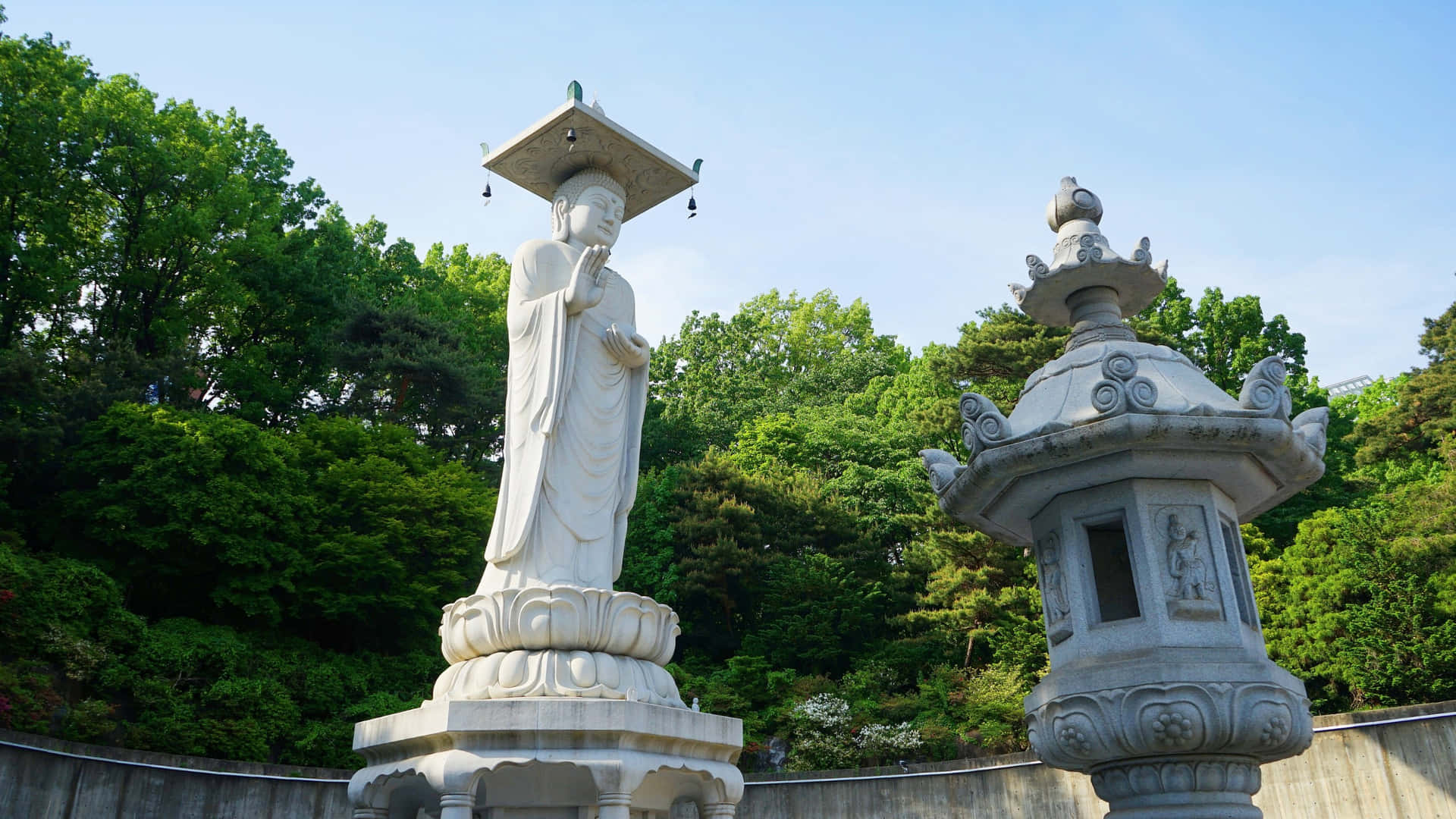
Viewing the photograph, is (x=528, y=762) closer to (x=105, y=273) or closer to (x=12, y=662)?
(x=12, y=662)

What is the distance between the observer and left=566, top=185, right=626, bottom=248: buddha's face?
8.26m

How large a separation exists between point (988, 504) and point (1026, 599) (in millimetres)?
15812

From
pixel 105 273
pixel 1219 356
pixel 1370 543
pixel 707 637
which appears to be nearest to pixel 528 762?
pixel 1370 543

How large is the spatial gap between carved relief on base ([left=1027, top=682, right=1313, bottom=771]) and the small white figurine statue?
354 centimetres

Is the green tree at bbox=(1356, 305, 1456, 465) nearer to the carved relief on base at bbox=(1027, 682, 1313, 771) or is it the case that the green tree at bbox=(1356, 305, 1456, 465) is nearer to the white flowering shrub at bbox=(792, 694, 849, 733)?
the white flowering shrub at bbox=(792, 694, 849, 733)

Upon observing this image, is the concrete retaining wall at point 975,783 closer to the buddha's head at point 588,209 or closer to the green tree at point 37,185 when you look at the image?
the buddha's head at point 588,209

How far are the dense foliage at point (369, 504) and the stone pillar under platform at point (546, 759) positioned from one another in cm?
841

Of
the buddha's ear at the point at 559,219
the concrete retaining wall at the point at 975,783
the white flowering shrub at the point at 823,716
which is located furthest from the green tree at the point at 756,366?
the buddha's ear at the point at 559,219

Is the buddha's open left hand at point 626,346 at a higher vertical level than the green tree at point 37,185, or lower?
lower

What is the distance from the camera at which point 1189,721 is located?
5.07 meters

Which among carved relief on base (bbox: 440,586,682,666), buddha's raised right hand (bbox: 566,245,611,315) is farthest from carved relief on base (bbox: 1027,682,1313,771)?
buddha's raised right hand (bbox: 566,245,611,315)

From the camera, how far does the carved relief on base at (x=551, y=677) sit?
20.7ft

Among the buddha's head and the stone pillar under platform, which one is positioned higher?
the buddha's head

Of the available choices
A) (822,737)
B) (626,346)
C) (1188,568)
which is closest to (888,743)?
(822,737)
